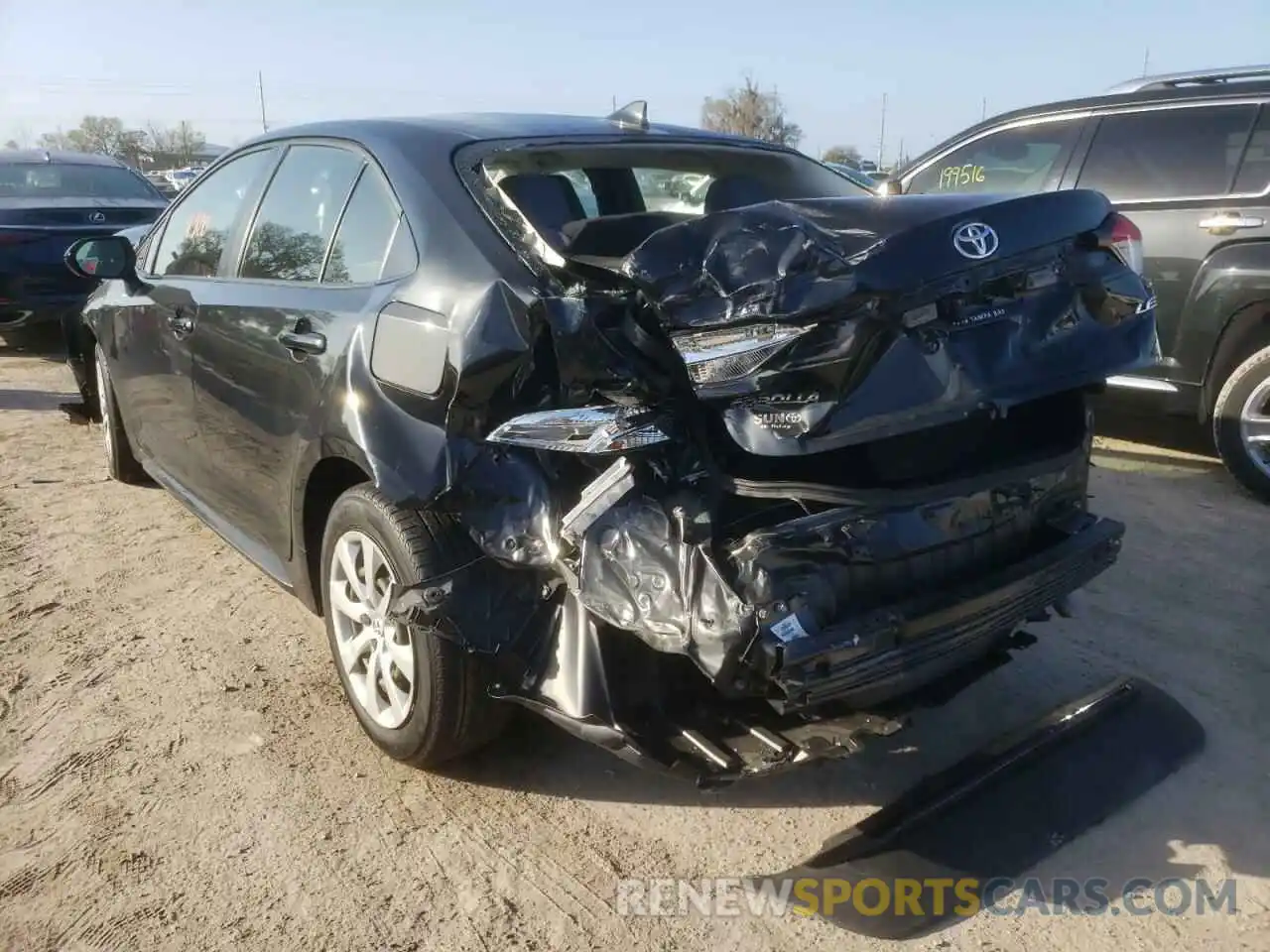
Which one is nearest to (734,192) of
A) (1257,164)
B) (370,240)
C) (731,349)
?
(370,240)

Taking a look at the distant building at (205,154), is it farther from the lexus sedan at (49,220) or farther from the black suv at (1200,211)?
the black suv at (1200,211)

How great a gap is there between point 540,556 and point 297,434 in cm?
115

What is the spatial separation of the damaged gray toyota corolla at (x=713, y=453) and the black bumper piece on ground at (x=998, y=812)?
0.33 m

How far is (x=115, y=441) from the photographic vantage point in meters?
5.48

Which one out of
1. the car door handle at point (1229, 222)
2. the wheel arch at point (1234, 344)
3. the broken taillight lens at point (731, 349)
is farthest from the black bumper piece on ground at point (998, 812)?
the car door handle at point (1229, 222)

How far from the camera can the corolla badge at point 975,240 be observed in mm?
2266

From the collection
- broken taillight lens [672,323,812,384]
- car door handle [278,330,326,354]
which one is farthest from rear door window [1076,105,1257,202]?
car door handle [278,330,326,354]

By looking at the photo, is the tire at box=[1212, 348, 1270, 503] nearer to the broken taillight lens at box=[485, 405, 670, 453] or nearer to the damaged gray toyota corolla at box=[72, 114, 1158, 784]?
the damaged gray toyota corolla at box=[72, 114, 1158, 784]

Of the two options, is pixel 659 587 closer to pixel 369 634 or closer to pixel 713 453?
pixel 713 453

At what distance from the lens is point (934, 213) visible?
2352 millimetres

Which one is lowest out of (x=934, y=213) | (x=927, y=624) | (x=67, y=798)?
(x=67, y=798)

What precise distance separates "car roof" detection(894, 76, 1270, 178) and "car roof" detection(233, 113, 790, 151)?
10.2 ft

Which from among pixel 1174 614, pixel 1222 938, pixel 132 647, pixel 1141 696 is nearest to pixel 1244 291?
pixel 1174 614

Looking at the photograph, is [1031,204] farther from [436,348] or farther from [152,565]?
[152,565]
